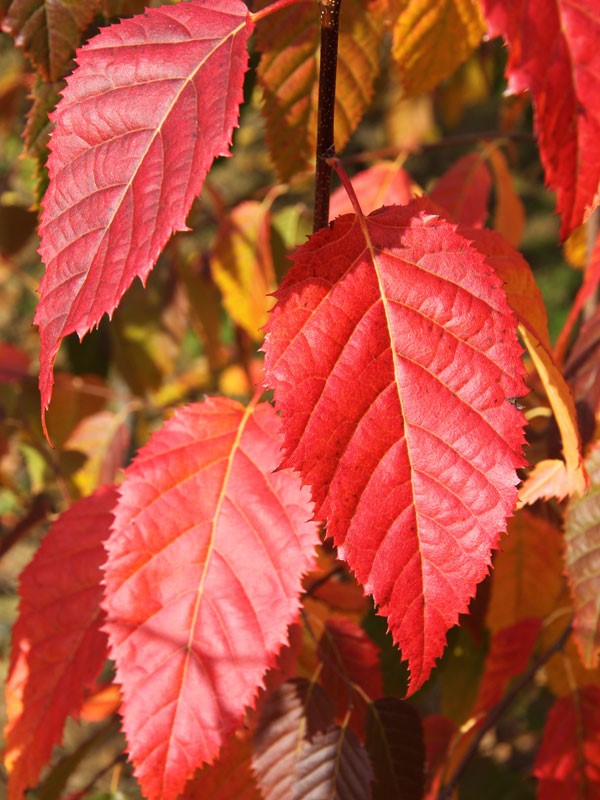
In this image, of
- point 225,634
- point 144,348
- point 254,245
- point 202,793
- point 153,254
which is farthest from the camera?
point 144,348

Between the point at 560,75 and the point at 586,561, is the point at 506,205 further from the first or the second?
the point at 560,75

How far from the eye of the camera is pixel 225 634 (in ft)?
2.35

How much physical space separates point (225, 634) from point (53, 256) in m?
0.34

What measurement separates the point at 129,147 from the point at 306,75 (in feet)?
1.17

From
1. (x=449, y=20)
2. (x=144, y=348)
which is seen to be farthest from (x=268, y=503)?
(x=144, y=348)

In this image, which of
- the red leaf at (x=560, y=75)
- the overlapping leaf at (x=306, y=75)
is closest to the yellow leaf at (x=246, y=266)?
the overlapping leaf at (x=306, y=75)

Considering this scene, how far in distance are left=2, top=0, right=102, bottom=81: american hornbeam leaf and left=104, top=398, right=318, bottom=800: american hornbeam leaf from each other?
367mm

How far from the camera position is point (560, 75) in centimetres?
49

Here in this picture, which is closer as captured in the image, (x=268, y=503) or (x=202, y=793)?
(x=268, y=503)

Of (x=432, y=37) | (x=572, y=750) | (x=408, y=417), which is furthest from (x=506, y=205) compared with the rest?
(x=408, y=417)

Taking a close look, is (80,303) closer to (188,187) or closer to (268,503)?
(188,187)

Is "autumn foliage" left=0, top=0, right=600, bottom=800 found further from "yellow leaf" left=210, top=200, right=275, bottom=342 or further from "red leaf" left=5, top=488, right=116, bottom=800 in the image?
"yellow leaf" left=210, top=200, right=275, bottom=342

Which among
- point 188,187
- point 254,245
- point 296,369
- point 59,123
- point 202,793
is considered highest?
point 254,245

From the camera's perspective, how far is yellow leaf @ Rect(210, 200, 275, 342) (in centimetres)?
136
